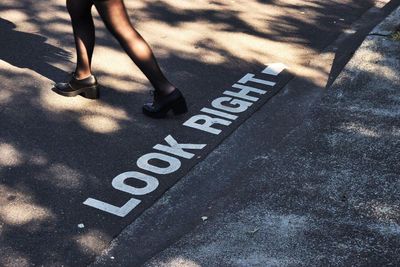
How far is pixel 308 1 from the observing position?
8.41 metres

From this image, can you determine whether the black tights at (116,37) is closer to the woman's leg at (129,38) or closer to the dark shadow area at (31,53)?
the woman's leg at (129,38)

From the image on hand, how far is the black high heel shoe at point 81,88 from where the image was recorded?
18.7 ft

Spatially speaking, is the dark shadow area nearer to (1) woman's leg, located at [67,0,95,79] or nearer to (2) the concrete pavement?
(1) woman's leg, located at [67,0,95,79]

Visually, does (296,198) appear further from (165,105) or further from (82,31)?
(82,31)

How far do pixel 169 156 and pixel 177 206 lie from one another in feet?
2.06

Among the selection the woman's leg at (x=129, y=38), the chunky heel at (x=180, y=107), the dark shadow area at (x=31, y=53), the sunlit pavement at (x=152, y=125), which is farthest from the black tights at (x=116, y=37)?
the dark shadow area at (x=31, y=53)

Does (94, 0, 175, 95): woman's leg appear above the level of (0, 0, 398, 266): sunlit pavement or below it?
above

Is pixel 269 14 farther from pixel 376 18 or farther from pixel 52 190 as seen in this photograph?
pixel 52 190

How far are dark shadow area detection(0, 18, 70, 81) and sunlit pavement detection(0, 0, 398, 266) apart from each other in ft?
0.06

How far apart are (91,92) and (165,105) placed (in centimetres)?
71

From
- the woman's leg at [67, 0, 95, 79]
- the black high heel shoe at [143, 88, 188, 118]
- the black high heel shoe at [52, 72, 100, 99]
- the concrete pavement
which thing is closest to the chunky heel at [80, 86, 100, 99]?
the black high heel shoe at [52, 72, 100, 99]

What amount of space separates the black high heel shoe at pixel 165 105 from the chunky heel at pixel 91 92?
1.60 feet

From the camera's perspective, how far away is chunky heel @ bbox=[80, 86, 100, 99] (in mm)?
5728

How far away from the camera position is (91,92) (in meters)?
5.74
